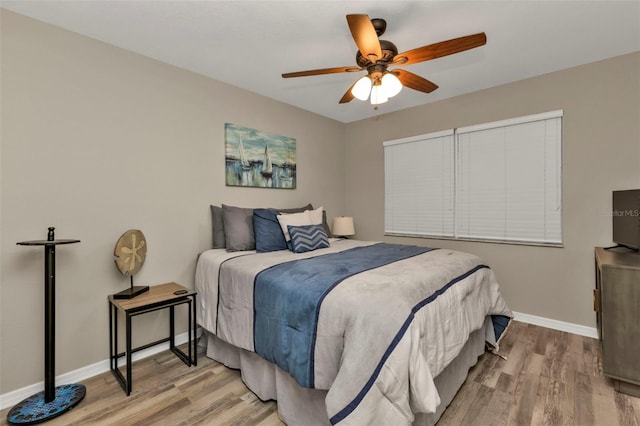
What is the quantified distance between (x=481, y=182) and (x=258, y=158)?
254 centimetres

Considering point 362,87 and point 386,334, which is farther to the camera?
point 362,87

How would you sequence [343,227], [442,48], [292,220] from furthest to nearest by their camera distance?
[343,227], [292,220], [442,48]

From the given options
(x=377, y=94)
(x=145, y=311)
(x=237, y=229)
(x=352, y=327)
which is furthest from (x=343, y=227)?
(x=352, y=327)

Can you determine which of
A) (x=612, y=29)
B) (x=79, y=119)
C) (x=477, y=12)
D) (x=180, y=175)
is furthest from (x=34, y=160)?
(x=612, y=29)

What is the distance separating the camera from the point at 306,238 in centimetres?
282

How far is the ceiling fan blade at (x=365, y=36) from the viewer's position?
154cm

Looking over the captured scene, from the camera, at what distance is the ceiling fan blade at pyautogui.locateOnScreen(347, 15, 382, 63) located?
1.54m

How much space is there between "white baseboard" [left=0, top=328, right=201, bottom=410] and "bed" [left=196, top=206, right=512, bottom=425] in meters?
0.47

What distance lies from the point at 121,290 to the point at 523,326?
12.3 feet

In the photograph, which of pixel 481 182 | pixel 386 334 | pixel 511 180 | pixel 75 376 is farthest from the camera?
pixel 481 182

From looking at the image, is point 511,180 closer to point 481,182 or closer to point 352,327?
point 481,182

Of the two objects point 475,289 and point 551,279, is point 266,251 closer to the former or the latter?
point 475,289

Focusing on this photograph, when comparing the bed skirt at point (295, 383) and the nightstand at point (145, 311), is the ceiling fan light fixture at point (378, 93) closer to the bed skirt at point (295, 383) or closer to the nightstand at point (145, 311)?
the bed skirt at point (295, 383)

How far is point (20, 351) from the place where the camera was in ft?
6.38
